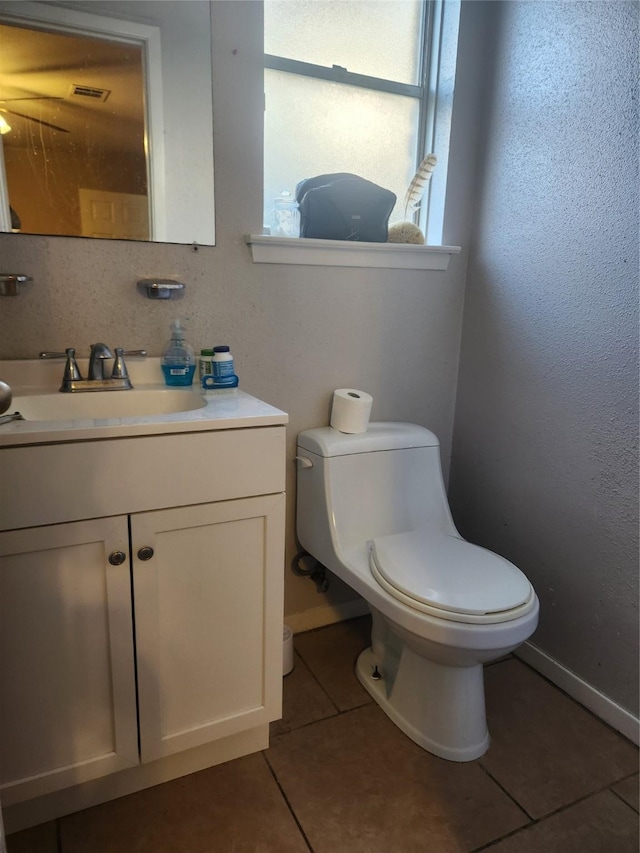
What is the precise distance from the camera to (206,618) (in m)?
1.11

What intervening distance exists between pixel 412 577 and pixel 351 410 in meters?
0.51

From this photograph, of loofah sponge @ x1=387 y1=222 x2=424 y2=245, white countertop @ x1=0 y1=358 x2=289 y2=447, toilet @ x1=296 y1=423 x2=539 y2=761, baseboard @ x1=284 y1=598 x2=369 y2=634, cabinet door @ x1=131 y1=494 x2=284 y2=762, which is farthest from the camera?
baseboard @ x1=284 y1=598 x2=369 y2=634

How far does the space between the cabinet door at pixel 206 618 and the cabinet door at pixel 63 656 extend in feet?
0.14

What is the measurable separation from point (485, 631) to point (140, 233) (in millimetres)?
1212

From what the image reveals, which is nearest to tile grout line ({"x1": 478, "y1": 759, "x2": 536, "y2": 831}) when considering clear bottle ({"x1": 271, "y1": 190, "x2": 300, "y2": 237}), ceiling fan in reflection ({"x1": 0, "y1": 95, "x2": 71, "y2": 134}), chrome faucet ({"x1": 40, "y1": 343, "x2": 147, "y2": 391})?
chrome faucet ({"x1": 40, "y1": 343, "x2": 147, "y2": 391})

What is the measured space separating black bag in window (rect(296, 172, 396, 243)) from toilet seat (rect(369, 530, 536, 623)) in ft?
2.88

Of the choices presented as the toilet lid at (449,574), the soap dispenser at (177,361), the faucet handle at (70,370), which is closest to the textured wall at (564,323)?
the toilet lid at (449,574)

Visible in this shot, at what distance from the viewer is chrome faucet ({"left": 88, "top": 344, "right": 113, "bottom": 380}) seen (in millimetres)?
1260

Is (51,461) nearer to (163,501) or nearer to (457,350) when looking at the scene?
(163,501)

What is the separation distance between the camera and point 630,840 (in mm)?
1109

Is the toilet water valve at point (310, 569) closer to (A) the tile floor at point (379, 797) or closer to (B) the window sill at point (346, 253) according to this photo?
(A) the tile floor at point (379, 797)

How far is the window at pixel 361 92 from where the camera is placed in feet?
4.97

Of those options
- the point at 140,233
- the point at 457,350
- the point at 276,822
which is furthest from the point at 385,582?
the point at 140,233

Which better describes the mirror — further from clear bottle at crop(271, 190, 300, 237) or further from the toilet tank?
the toilet tank
